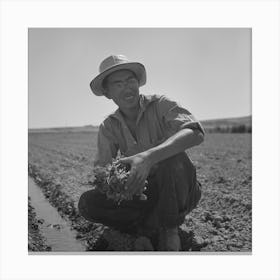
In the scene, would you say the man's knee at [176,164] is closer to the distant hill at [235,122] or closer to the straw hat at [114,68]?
the straw hat at [114,68]

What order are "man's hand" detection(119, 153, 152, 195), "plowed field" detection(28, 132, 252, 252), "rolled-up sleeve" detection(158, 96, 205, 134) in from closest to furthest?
"man's hand" detection(119, 153, 152, 195), "rolled-up sleeve" detection(158, 96, 205, 134), "plowed field" detection(28, 132, 252, 252)

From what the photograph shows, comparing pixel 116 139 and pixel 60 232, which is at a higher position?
pixel 116 139

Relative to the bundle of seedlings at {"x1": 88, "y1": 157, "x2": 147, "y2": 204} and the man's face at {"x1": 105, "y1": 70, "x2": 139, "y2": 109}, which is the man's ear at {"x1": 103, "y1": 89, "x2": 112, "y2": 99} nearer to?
the man's face at {"x1": 105, "y1": 70, "x2": 139, "y2": 109}

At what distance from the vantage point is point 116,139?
91.7 inches

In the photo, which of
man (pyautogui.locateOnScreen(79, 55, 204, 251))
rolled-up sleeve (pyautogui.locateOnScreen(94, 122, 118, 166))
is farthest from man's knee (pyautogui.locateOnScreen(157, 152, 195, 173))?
rolled-up sleeve (pyautogui.locateOnScreen(94, 122, 118, 166))

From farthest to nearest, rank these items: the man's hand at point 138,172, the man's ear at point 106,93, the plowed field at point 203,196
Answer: the plowed field at point 203,196 → the man's ear at point 106,93 → the man's hand at point 138,172

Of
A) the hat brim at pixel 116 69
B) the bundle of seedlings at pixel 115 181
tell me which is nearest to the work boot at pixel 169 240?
the bundle of seedlings at pixel 115 181

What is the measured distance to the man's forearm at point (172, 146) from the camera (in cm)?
204

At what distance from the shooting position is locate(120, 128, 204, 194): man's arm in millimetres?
1997

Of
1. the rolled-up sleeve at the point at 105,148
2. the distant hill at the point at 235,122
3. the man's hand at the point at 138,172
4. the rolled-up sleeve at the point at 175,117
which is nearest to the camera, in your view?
the man's hand at the point at 138,172

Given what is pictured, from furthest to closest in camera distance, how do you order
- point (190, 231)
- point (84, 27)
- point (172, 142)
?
point (84, 27) < point (190, 231) < point (172, 142)

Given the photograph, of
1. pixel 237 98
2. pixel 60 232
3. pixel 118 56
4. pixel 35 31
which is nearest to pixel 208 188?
pixel 237 98
